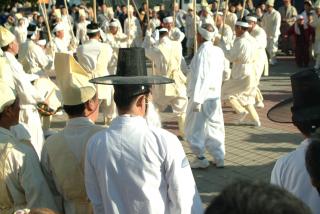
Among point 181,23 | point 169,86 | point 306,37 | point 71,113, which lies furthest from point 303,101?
point 181,23

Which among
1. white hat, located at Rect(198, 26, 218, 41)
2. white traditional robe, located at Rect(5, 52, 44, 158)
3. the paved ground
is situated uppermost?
white hat, located at Rect(198, 26, 218, 41)

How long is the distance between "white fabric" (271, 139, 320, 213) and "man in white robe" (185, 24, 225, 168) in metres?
3.50

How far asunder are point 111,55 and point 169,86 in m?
1.41

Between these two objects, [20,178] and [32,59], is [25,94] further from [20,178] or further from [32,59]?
[20,178]

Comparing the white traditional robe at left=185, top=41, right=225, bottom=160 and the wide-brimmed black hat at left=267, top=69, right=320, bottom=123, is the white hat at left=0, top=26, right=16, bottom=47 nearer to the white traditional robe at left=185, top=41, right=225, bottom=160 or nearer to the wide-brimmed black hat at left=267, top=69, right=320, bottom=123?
the white traditional robe at left=185, top=41, right=225, bottom=160

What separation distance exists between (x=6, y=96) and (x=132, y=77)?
0.77 metres

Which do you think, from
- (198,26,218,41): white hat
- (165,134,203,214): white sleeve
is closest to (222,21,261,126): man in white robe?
(198,26,218,41): white hat

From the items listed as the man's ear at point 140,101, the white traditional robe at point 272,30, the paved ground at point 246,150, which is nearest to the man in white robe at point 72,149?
the man's ear at point 140,101

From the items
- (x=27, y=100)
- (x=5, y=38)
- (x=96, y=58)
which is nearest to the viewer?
(x=27, y=100)

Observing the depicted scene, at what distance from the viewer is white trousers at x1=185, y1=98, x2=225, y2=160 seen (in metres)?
6.49

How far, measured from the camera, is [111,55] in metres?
8.98

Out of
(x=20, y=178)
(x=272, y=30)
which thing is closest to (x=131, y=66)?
(x=20, y=178)

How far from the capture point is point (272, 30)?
1565 cm

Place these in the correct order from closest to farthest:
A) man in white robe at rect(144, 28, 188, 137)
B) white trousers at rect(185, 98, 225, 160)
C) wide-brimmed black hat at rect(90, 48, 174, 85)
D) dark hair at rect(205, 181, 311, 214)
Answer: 1. dark hair at rect(205, 181, 311, 214)
2. wide-brimmed black hat at rect(90, 48, 174, 85)
3. white trousers at rect(185, 98, 225, 160)
4. man in white robe at rect(144, 28, 188, 137)
